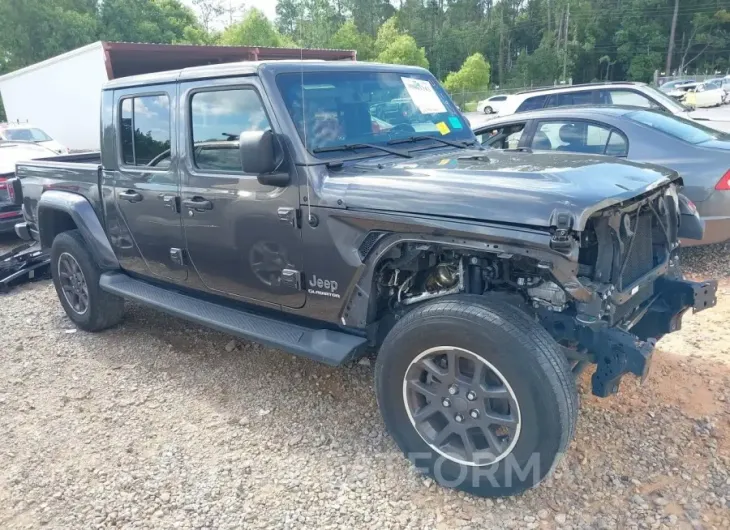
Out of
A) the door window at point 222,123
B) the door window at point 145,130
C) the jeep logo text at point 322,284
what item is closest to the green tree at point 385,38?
the door window at point 145,130

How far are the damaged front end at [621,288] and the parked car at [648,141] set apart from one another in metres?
2.44

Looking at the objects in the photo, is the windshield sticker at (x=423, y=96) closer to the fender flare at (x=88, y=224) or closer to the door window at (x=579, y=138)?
the door window at (x=579, y=138)

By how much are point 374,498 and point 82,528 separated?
139cm

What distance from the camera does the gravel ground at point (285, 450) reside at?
111 inches

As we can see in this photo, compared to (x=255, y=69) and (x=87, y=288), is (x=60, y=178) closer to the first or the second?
(x=87, y=288)

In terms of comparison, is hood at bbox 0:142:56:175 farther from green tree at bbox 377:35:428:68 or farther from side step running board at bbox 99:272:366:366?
green tree at bbox 377:35:428:68

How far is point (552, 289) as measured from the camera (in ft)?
8.99

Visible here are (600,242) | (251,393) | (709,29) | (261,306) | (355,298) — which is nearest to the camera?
(600,242)

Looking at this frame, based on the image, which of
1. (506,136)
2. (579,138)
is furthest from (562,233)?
(506,136)

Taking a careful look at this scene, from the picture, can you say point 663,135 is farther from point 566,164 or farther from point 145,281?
point 145,281

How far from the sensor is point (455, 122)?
165 inches

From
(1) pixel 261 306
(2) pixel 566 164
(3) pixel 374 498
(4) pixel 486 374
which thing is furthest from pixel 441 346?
(1) pixel 261 306

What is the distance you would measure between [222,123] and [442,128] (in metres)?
1.43

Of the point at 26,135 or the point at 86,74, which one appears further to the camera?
the point at 86,74
